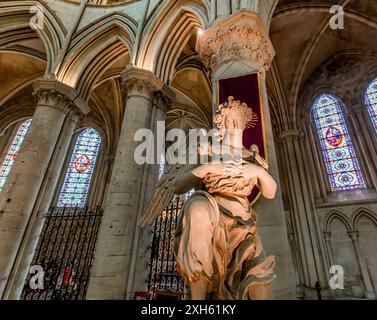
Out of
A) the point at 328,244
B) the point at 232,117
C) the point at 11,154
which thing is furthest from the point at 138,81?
the point at 11,154

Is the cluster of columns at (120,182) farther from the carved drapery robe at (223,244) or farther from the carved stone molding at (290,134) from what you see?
the carved stone molding at (290,134)

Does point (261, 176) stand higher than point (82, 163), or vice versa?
point (82, 163)

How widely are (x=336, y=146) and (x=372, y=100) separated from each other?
2.28m

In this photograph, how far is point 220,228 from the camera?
1564 mm

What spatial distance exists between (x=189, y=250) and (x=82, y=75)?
7.07 metres

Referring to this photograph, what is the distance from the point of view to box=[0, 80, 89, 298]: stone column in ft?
15.4

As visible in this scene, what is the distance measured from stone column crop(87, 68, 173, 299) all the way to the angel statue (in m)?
2.83

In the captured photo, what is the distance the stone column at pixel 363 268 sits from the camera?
22.0 feet

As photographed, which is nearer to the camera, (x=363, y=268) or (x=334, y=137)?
(x=363, y=268)

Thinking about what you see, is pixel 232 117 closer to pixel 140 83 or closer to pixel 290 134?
pixel 140 83
